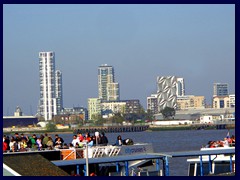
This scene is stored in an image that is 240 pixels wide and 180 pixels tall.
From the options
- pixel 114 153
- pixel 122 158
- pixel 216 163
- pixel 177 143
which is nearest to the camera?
pixel 122 158

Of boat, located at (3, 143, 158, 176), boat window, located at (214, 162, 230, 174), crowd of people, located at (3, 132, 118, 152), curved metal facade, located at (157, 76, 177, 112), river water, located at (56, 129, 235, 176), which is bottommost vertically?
river water, located at (56, 129, 235, 176)

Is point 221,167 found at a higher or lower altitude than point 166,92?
lower

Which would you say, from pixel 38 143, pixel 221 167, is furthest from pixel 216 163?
pixel 38 143

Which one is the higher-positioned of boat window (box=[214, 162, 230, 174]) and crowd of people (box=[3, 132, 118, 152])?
crowd of people (box=[3, 132, 118, 152])

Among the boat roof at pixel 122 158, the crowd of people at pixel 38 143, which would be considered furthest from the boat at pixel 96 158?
the crowd of people at pixel 38 143

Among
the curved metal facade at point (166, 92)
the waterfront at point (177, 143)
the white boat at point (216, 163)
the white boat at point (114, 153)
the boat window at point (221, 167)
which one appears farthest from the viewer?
the curved metal facade at point (166, 92)

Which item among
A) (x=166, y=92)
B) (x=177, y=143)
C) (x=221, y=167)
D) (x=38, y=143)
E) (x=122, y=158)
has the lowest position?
(x=177, y=143)

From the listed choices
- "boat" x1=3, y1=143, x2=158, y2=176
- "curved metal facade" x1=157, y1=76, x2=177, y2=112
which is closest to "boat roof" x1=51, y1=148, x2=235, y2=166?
"boat" x1=3, y1=143, x2=158, y2=176

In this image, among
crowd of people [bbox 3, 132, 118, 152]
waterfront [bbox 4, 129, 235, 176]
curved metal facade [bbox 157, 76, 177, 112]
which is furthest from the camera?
curved metal facade [bbox 157, 76, 177, 112]

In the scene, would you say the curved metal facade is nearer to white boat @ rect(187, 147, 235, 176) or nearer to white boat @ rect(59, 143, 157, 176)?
white boat @ rect(187, 147, 235, 176)

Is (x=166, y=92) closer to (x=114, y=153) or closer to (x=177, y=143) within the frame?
(x=177, y=143)

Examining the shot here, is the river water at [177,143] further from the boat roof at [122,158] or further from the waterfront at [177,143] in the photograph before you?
the boat roof at [122,158]

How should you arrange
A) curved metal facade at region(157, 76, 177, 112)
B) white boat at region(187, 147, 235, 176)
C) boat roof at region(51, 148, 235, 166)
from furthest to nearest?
1. curved metal facade at region(157, 76, 177, 112)
2. white boat at region(187, 147, 235, 176)
3. boat roof at region(51, 148, 235, 166)

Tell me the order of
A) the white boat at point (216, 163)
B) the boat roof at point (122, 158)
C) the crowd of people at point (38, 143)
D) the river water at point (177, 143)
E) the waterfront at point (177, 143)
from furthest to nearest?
the waterfront at point (177, 143), the river water at point (177, 143), the white boat at point (216, 163), the crowd of people at point (38, 143), the boat roof at point (122, 158)
